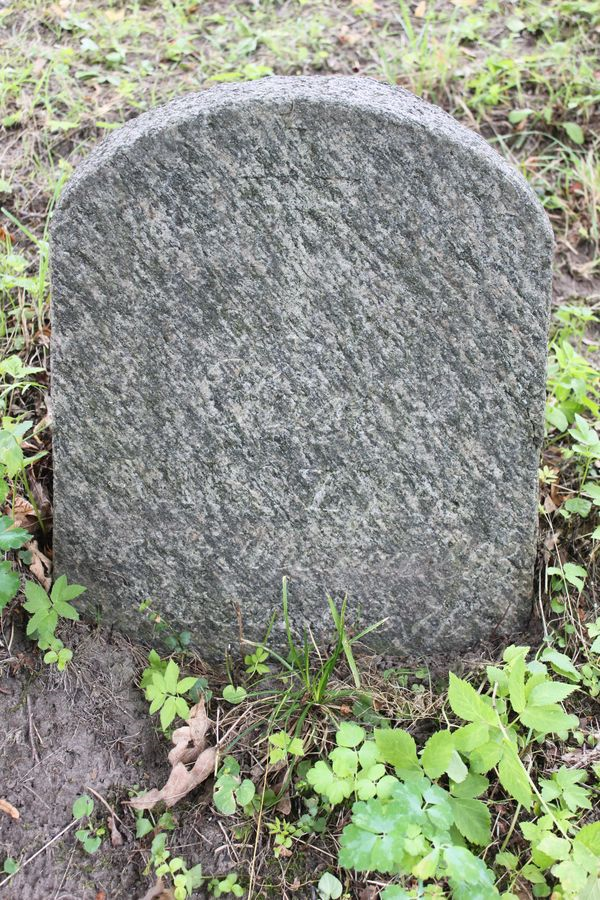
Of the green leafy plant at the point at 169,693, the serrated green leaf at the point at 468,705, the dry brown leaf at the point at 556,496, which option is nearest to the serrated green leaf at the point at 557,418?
the dry brown leaf at the point at 556,496

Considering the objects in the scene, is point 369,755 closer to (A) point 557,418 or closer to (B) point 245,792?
(B) point 245,792

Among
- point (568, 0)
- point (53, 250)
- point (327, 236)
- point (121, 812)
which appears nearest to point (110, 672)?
point (121, 812)

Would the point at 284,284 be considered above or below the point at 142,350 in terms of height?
above

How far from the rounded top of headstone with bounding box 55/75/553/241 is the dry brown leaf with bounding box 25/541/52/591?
2.84 feet

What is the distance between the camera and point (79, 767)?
184 centimetres

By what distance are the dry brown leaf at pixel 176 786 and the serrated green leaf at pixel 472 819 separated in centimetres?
58

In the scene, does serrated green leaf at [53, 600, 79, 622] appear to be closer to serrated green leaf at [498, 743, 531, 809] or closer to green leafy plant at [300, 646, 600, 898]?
green leafy plant at [300, 646, 600, 898]

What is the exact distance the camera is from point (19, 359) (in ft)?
7.27

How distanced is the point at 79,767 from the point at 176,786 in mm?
243

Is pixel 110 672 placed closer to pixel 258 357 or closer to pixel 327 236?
pixel 258 357

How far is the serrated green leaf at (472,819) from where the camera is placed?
1627 mm

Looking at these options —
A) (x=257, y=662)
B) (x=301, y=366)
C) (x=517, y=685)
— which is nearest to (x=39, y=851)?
(x=257, y=662)

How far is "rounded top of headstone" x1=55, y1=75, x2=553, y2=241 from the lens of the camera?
1.60 metres

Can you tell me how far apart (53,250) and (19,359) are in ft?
2.01
